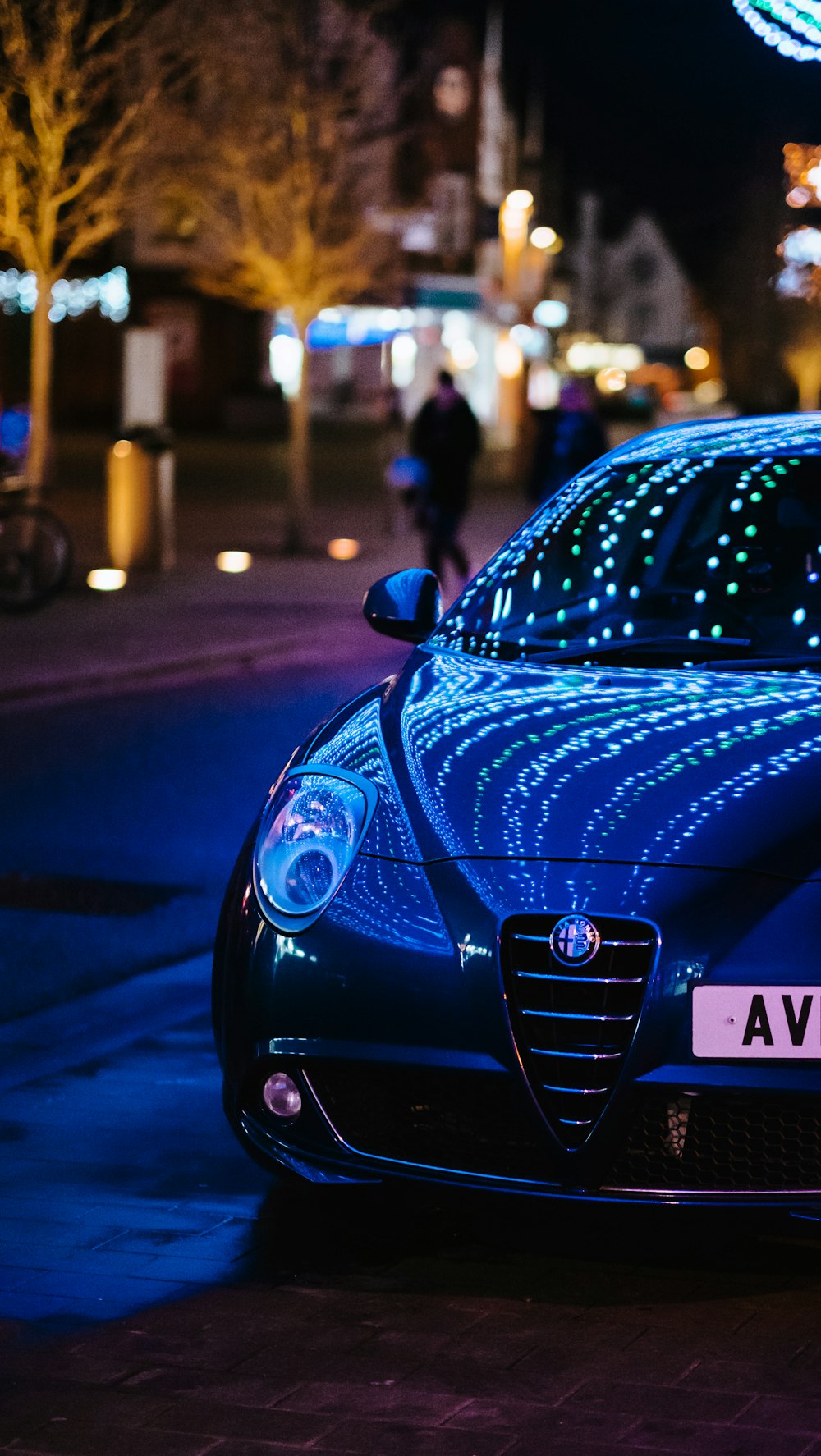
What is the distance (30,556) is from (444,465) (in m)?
4.20

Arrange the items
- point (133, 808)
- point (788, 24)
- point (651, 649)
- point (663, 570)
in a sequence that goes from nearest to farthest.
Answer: point (651, 649) < point (663, 570) < point (133, 808) < point (788, 24)

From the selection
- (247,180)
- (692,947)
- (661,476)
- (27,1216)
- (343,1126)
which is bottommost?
(27,1216)

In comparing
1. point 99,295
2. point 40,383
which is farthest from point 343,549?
point 99,295

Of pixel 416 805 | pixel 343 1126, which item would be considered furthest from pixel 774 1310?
pixel 416 805

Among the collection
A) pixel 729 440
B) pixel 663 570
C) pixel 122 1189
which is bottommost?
pixel 122 1189

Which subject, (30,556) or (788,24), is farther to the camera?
(788,24)

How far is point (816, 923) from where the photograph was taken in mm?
4090

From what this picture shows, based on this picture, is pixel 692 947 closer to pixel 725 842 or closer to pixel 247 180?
pixel 725 842

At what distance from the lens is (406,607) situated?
19.3ft

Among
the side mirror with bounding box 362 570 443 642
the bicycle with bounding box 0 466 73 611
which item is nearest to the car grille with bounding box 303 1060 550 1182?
the side mirror with bounding box 362 570 443 642

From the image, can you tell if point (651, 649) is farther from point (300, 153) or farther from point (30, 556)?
point (300, 153)

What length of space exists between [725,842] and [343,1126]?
890 mm

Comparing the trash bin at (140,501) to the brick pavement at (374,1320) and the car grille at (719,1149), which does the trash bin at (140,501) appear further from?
the car grille at (719,1149)

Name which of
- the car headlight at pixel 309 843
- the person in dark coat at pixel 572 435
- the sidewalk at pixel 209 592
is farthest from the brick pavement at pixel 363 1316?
the person in dark coat at pixel 572 435
